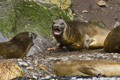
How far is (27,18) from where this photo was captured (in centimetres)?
A: 829

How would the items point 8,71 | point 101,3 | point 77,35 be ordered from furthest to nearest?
point 101,3, point 77,35, point 8,71

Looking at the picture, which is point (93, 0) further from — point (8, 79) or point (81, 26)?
point (8, 79)

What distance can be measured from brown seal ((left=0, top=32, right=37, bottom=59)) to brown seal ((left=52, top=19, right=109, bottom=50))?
916mm

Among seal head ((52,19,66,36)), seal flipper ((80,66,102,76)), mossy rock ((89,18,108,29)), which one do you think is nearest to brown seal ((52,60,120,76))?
seal flipper ((80,66,102,76))

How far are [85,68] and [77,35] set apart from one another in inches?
162

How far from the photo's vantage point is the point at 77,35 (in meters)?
7.45

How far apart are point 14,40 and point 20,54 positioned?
0.47m

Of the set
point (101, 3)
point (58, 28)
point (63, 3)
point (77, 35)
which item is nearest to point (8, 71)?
point (58, 28)

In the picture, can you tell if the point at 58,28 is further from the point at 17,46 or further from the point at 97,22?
the point at 97,22

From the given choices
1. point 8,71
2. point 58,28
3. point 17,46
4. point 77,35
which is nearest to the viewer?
point 8,71

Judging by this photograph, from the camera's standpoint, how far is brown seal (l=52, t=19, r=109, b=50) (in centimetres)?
704

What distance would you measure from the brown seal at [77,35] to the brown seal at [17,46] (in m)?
0.92

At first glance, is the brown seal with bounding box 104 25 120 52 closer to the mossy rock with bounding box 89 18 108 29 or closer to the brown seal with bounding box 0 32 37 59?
the brown seal with bounding box 0 32 37 59

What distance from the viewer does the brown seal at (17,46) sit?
17.6 feet
